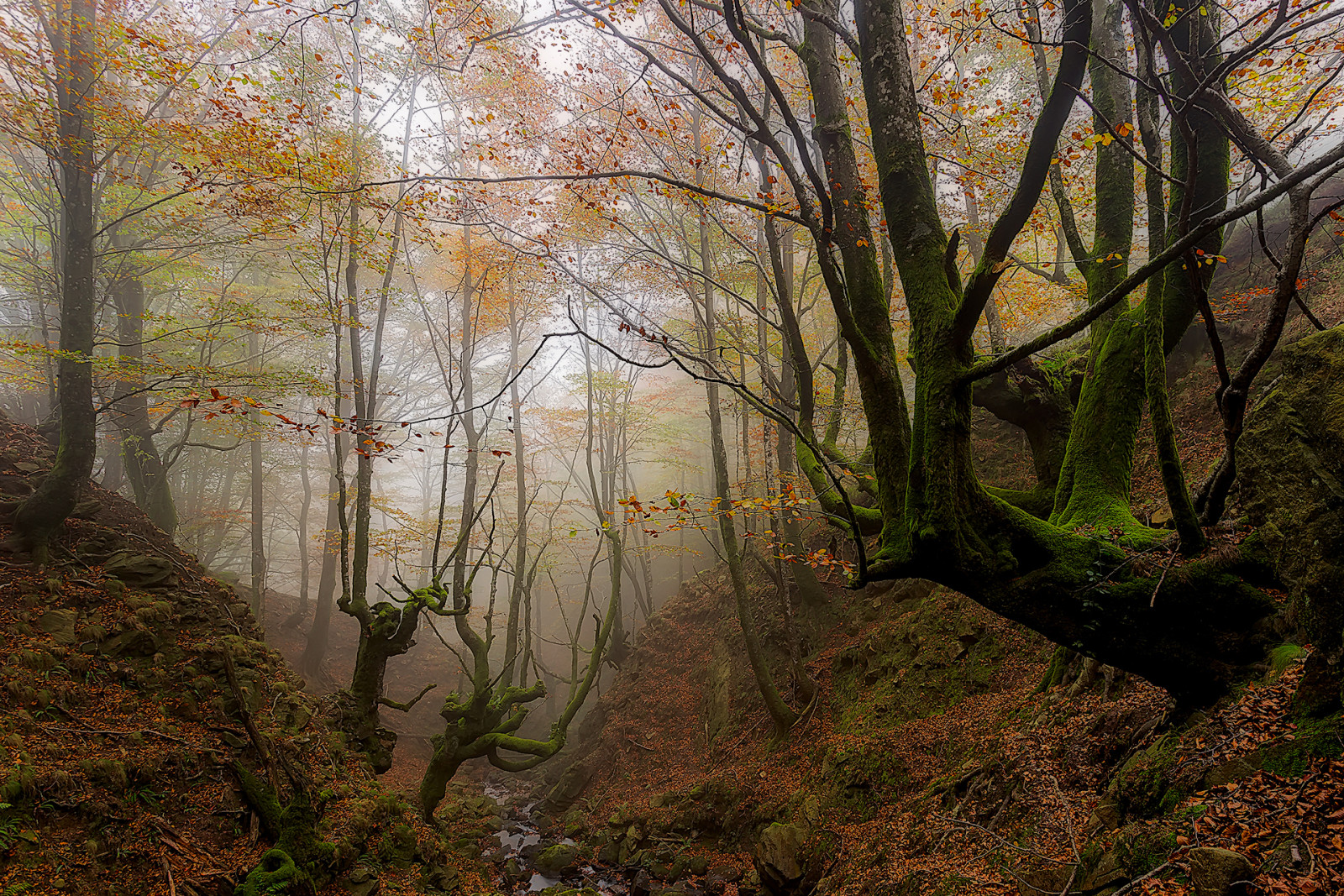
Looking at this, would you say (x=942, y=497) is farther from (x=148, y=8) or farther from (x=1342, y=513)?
(x=148, y=8)

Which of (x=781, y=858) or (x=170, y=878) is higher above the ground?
(x=170, y=878)

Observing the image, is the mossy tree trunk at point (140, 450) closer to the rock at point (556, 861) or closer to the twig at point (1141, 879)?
the rock at point (556, 861)

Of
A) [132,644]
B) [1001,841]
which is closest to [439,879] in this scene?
[132,644]

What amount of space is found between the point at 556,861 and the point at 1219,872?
8201 mm

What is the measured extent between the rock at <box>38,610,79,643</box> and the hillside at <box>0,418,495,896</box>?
0.05 feet

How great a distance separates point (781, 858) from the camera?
5738 mm

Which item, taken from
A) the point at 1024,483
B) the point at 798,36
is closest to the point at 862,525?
the point at 1024,483

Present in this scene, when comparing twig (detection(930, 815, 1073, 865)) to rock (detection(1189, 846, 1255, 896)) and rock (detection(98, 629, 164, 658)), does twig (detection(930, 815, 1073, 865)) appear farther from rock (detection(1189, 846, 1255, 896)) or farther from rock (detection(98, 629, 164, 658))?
rock (detection(98, 629, 164, 658))

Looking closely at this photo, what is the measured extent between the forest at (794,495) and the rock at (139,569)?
3.4 inches

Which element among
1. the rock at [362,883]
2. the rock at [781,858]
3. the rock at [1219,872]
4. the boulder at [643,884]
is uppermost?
the rock at [1219,872]

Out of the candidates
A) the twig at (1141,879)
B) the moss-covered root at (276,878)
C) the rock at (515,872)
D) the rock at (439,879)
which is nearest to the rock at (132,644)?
the moss-covered root at (276,878)

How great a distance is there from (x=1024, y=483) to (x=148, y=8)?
16.7 metres

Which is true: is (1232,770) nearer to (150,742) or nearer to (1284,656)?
(1284,656)

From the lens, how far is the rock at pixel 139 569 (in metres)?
6.65
